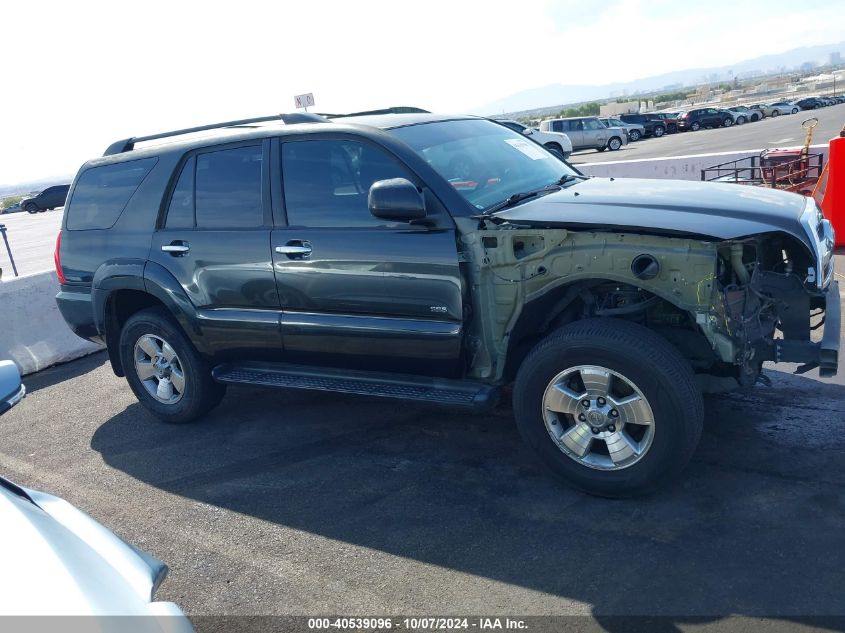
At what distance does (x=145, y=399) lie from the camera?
5582 mm

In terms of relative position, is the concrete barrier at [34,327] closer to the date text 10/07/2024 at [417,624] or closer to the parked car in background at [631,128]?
the date text 10/07/2024 at [417,624]

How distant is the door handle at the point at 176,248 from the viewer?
5.06 m

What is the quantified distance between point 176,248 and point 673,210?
3167 millimetres

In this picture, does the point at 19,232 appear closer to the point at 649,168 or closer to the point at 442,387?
the point at 649,168

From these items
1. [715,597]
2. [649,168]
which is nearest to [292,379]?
[715,597]

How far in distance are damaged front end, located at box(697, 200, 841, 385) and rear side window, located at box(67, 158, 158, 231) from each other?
3862mm

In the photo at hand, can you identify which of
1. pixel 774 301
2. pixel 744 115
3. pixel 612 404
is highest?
pixel 774 301

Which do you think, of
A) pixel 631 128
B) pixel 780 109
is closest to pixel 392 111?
pixel 631 128

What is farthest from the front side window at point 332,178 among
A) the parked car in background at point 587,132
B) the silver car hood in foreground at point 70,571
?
the parked car in background at point 587,132

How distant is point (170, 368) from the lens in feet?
17.9

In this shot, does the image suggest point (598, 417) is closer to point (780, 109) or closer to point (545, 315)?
point (545, 315)

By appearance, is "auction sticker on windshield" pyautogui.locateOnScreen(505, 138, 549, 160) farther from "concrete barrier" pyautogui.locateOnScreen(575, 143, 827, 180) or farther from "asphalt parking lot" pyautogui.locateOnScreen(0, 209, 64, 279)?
"asphalt parking lot" pyautogui.locateOnScreen(0, 209, 64, 279)

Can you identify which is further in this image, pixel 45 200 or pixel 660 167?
pixel 45 200

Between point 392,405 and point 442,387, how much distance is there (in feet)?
3.88
